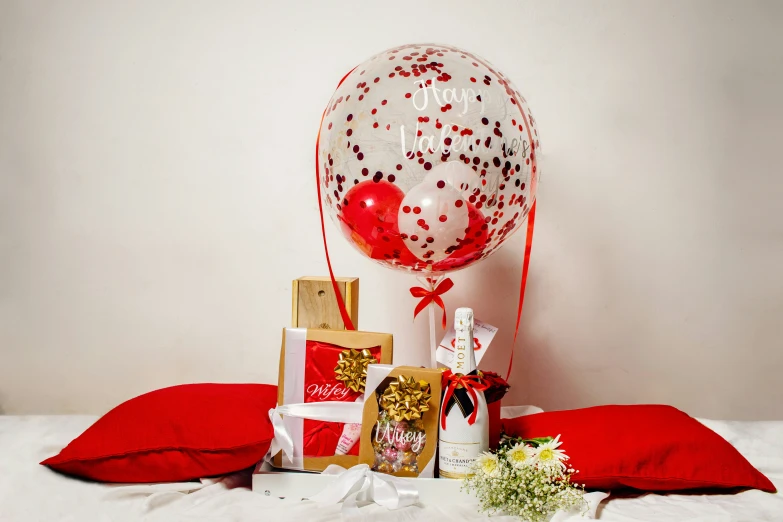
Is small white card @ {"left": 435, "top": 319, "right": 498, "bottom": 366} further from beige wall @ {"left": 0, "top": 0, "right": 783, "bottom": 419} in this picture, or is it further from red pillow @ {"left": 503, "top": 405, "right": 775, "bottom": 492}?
beige wall @ {"left": 0, "top": 0, "right": 783, "bottom": 419}

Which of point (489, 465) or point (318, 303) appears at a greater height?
point (318, 303)

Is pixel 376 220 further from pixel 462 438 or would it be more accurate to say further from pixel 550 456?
pixel 550 456

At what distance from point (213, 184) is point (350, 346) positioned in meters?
0.80

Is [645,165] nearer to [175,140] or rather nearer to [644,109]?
[644,109]

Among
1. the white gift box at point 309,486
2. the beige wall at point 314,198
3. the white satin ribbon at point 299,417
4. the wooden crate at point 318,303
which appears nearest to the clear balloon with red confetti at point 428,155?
the wooden crate at point 318,303

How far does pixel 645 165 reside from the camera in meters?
1.75

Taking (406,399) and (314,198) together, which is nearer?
(406,399)

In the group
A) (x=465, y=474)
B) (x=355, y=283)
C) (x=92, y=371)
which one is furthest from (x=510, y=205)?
(x=92, y=371)

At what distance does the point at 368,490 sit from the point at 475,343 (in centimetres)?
36

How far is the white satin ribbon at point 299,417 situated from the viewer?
1188mm

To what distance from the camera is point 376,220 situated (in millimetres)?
1145

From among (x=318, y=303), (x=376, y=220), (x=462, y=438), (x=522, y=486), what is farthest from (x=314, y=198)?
(x=522, y=486)

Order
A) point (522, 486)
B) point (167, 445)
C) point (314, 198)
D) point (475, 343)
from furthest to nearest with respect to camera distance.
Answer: point (314, 198) < point (475, 343) < point (167, 445) < point (522, 486)

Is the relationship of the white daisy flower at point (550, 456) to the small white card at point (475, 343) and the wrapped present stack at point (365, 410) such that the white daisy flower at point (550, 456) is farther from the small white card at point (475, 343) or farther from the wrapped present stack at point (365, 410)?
the small white card at point (475, 343)
